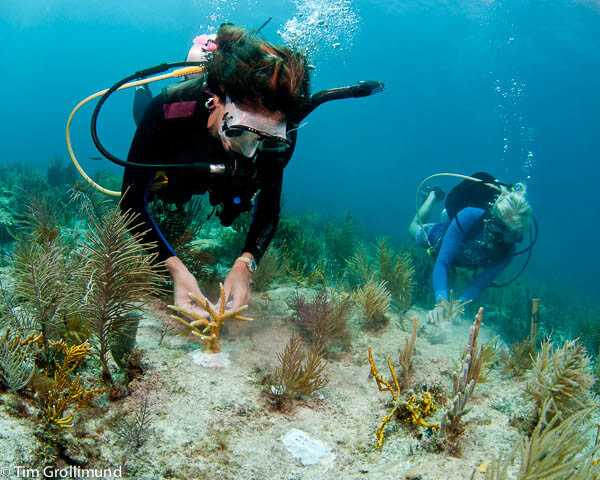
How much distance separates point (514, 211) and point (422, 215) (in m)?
3.71

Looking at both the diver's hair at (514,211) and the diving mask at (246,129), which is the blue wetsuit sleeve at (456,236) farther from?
the diving mask at (246,129)

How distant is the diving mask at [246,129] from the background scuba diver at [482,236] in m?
4.17

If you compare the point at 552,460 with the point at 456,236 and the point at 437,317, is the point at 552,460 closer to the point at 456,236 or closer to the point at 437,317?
the point at 437,317

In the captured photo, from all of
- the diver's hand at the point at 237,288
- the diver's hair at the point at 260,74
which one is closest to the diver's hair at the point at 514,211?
the diver's hair at the point at 260,74

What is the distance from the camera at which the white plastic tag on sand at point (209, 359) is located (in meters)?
2.44

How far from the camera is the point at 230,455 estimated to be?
1771 mm

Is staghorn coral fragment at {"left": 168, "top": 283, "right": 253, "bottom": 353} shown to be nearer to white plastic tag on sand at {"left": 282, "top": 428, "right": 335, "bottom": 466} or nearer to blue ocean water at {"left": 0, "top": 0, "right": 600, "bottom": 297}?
white plastic tag on sand at {"left": 282, "top": 428, "right": 335, "bottom": 466}

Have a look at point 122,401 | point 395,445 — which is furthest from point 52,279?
point 395,445

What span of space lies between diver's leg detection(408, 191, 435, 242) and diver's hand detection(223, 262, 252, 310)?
7328mm

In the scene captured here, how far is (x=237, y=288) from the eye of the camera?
110 inches

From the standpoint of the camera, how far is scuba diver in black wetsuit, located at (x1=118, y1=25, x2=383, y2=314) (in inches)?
91.2

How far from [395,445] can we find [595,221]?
465 feet

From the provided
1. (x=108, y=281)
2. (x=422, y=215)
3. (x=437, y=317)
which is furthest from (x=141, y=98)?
(x=422, y=215)

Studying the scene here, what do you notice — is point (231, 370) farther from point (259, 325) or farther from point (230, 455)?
point (259, 325)
